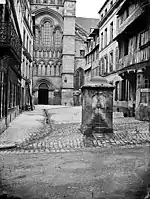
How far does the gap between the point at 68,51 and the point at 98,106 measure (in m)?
31.7

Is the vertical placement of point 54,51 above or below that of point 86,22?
below

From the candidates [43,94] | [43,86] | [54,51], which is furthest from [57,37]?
[43,94]

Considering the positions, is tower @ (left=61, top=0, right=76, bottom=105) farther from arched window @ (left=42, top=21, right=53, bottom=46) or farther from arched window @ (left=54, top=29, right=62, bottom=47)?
arched window @ (left=42, top=21, right=53, bottom=46)

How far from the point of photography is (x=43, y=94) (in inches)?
1626

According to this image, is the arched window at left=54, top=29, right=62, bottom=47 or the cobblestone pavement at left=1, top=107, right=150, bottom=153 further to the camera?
the arched window at left=54, top=29, right=62, bottom=47

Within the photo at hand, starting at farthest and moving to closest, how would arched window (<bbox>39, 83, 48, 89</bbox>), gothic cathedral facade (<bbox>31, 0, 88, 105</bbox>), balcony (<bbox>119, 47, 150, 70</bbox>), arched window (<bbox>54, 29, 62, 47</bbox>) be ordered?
1. arched window (<bbox>54, 29, 62, 47</bbox>)
2. arched window (<bbox>39, 83, 48, 89</bbox>)
3. gothic cathedral facade (<bbox>31, 0, 88, 105</bbox>)
4. balcony (<bbox>119, 47, 150, 70</bbox>)

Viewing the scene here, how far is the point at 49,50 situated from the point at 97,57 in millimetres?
11755

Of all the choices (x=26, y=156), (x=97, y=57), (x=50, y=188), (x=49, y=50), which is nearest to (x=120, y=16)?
(x=97, y=57)

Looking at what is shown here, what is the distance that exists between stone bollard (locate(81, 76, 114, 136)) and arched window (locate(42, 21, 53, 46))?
1320 inches

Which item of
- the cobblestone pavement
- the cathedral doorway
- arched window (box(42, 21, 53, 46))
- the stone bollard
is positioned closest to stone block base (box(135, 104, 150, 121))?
the cobblestone pavement

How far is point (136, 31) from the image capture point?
17109 mm

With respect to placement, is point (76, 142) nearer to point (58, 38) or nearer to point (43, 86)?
point (43, 86)

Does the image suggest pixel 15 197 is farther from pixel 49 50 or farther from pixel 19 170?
pixel 49 50

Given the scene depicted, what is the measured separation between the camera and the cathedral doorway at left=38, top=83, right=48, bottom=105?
4088 cm
